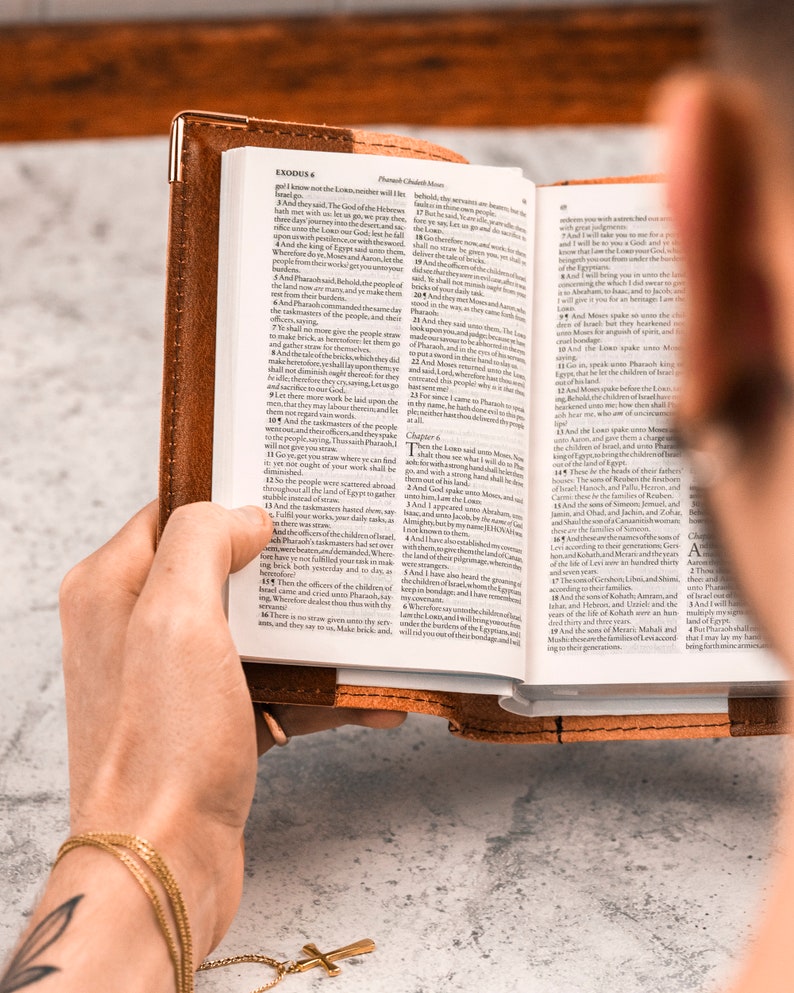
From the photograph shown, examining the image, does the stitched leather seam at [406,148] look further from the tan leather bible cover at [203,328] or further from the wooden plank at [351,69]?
the wooden plank at [351,69]

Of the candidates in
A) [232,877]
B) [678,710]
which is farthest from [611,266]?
[232,877]

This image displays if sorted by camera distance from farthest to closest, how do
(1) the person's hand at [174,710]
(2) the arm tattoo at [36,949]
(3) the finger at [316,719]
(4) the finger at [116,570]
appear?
(3) the finger at [316,719] → (4) the finger at [116,570] → (1) the person's hand at [174,710] → (2) the arm tattoo at [36,949]

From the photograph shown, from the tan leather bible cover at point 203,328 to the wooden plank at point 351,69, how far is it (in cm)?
77

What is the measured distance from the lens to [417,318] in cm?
96

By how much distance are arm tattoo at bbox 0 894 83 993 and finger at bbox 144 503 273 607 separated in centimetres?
22

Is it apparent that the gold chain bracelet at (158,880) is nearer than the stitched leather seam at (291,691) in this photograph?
Yes

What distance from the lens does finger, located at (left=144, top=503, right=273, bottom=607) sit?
822 mm

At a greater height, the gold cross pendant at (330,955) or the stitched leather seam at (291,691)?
the stitched leather seam at (291,691)

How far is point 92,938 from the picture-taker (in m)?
0.70

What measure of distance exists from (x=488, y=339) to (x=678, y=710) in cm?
37

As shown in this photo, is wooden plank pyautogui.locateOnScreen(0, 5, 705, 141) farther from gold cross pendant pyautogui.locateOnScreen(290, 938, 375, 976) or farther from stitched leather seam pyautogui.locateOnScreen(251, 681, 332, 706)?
gold cross pendant pyautogui.locateOnScreen(290, 938, 375, 976)

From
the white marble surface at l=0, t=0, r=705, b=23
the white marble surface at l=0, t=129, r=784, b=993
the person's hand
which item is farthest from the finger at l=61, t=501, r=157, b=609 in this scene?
the white marble surface at l=0, t=0, r=705, b=23

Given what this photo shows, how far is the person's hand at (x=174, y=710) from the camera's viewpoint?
0.77 metres

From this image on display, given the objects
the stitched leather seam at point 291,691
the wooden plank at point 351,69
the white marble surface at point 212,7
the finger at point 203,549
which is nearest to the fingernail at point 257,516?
the finger at point 203,549
